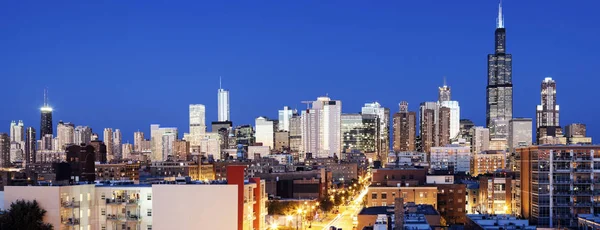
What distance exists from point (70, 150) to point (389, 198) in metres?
59.5

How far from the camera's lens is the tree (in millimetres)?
50438

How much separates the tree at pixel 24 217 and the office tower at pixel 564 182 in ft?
145

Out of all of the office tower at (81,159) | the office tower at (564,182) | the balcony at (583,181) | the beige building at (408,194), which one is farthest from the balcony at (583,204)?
the office tower at (81,159)

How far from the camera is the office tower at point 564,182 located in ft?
236

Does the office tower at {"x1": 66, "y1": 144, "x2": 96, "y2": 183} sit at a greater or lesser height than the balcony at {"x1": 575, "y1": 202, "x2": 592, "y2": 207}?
greater

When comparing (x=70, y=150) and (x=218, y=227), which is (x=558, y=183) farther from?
(x=70, y=150)

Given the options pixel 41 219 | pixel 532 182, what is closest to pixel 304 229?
pixel 532 182

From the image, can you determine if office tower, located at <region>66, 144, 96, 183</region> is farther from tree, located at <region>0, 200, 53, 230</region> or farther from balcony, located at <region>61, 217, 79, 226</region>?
tree, located at <region>0, 200, 53, 230</region>

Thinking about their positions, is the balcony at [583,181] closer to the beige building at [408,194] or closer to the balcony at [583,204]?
the balcony at [583,204]

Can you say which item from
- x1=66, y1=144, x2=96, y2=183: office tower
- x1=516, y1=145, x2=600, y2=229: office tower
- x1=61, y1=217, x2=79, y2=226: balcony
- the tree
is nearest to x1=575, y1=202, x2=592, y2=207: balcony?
x1=516, y1=145, x2=600, y2=229: office tower

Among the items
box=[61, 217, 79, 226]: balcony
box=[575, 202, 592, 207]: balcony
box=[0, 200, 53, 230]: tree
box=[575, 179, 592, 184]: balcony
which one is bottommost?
box=[575, 202, 592, 207]: balcony

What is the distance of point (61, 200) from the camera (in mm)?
53125

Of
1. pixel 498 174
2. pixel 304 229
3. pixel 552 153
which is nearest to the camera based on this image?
pixel 552 153

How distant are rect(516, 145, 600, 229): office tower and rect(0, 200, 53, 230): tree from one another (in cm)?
4427
